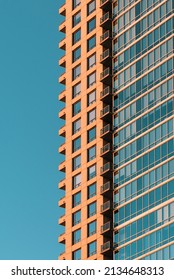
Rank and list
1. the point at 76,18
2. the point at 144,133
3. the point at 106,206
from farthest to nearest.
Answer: the point at 76,18 → the point at 106,206 → the point at 144,133

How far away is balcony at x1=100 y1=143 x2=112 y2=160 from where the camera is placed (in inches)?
4544

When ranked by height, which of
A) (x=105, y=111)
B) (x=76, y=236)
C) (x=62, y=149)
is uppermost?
→ (x=105, y=111)

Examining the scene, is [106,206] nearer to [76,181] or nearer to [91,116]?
[76,181]

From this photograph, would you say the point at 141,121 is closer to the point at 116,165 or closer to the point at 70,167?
the point at 116,165

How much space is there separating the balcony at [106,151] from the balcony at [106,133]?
93 cm

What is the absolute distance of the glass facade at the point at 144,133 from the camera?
340 ft

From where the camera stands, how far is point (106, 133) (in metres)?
116

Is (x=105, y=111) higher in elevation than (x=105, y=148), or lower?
higher

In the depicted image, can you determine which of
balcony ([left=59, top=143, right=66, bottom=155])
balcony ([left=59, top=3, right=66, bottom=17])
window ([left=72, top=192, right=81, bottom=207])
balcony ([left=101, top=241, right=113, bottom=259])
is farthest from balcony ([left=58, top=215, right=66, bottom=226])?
balcony ([left=59, top=3, right=66, bottom=17])

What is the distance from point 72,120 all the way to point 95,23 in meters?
11.9

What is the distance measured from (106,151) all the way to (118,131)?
2.61 metres

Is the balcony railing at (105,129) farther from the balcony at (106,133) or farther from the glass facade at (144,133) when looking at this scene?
the glass facade at (144,133)

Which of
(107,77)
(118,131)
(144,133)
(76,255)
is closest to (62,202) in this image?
(76,255)
